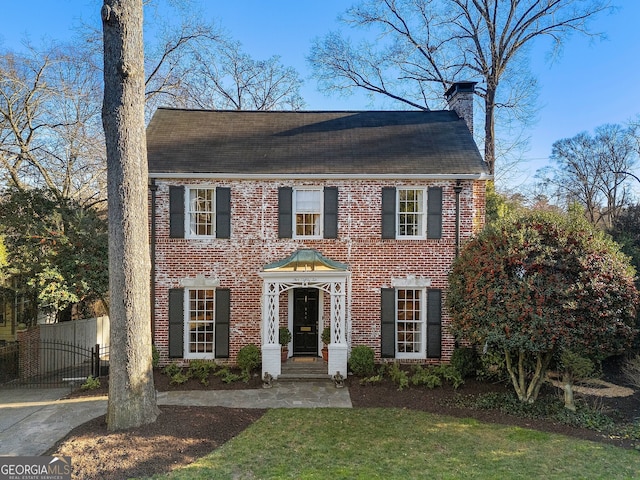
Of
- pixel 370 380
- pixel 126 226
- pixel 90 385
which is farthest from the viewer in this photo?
pixel 370 380

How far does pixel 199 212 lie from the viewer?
37.6 feet

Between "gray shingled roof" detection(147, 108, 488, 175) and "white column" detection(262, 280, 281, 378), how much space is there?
3577 mm

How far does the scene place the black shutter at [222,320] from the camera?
11.2 metres

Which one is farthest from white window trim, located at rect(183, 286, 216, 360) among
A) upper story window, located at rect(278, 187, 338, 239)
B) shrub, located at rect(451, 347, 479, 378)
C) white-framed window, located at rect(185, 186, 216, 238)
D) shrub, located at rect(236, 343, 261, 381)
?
shrub, located at rect(451, 347, 479, 378)

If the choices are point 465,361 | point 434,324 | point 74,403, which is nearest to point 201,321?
point 74,403

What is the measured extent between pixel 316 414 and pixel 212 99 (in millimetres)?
21702

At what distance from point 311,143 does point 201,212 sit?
4.33 meters

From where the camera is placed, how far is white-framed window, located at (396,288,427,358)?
453 inches

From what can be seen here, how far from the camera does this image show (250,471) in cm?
576

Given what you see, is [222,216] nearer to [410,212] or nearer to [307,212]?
[307,212]

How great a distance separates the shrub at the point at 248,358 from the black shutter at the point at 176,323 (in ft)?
6.27

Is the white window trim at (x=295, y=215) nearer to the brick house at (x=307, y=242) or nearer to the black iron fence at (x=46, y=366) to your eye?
the brick house at (x=307, y=242)

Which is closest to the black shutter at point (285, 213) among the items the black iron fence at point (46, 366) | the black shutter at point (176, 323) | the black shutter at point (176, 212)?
the black shutter at point (176, 212)

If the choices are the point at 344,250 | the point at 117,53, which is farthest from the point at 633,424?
the point at 117,53
